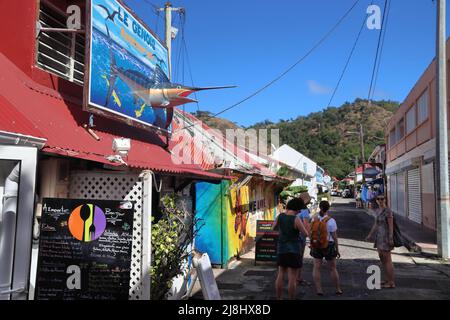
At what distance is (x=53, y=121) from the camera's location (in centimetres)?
555

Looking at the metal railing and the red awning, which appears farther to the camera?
the metal railing

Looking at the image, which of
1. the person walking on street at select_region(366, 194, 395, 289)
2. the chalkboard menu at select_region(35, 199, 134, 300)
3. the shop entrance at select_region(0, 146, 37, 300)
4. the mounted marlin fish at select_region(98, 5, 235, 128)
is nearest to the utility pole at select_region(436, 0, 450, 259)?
the person walking on street at select_region(366, 194, 395, 289)

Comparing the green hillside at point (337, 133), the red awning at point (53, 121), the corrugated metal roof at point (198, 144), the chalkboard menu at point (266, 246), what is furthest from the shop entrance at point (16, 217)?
the green hillside at point (337, 133)

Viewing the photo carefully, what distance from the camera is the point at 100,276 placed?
4.62 meters

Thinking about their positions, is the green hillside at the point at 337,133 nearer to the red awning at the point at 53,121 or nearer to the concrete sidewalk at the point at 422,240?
the concrete sidewalk at the point at 422,240

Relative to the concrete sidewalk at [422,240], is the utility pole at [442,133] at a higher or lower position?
higher

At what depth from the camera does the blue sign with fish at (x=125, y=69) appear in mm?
6492

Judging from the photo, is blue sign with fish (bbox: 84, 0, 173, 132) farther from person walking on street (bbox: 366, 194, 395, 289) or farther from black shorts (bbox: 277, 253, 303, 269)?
person walking on street (bbox: 366, 194, 395, 289)

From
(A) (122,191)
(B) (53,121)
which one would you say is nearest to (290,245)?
(A) (122,191)

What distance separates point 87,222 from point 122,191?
0.86 meters

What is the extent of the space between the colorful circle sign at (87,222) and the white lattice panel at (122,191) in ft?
1.96

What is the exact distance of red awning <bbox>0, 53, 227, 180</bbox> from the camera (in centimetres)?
463

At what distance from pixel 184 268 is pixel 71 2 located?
4.91m

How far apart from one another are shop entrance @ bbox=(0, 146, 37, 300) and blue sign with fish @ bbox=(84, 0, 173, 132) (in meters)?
2.16
